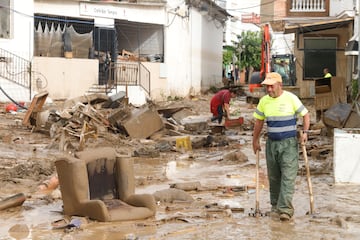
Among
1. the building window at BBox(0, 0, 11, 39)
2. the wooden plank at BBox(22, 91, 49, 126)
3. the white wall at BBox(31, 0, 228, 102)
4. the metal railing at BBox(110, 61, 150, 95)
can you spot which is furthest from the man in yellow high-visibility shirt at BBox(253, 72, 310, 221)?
the metal railing at BBox(110, 61, 150, 95)

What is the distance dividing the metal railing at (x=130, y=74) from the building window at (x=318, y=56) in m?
7.61

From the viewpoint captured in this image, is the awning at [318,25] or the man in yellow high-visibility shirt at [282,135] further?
the awning at [318,25]

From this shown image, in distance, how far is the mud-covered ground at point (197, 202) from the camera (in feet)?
23.6

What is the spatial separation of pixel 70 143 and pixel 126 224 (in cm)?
829

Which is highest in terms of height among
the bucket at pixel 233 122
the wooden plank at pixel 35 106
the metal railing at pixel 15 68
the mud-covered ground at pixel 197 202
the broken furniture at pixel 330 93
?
the metal railing at pixel 15 68

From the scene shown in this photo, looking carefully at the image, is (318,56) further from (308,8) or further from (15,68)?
(15,68)

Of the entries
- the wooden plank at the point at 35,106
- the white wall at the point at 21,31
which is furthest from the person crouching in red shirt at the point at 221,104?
the white wall at the point at 21,31

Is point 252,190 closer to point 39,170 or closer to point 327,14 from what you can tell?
point 39,170

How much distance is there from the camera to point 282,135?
7.93 meters

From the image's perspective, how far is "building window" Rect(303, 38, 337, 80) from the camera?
30297 mm

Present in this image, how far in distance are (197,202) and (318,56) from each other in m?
22.9

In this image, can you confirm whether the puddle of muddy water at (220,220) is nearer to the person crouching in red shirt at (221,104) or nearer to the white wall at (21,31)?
the person crouching in red shirt at (221,104)

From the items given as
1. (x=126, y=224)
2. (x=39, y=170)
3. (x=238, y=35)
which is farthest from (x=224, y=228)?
(x=238, y=35)

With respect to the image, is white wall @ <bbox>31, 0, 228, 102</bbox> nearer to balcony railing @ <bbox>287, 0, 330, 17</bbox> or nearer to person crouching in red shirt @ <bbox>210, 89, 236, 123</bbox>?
balcony railing @ <bbox>287, 0, 330, 17</bbox>
